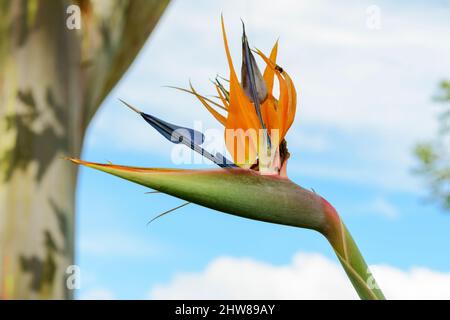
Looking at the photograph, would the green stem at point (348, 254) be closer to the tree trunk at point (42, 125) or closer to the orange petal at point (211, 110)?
the orange petal at point (211, 110)

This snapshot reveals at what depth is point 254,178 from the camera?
3.72 feet

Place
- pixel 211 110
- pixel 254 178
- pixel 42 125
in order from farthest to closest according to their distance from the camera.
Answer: pixel 42 125
pixel 211 110
pixel 254 178

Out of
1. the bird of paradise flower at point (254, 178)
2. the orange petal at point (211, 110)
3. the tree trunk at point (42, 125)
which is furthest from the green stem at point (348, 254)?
the tree trunk at point (42, 125)

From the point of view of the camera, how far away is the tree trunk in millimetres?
1572

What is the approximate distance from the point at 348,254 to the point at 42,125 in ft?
2.84

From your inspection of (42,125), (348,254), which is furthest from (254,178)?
(42,125)

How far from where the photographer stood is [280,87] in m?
1.28

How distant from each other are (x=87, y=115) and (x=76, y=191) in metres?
0.23

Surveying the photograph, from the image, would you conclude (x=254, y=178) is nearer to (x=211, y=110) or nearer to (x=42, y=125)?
(x=211, y=110)

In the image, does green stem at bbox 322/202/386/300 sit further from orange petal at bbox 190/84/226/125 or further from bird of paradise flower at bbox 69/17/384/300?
orange petal at bbox 190/84/226/125

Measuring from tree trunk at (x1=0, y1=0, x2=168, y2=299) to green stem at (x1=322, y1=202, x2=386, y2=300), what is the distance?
2.47 feet

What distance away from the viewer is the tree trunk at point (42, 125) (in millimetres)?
1572

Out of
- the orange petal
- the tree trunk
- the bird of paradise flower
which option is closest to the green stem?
the bird of paradise flower
